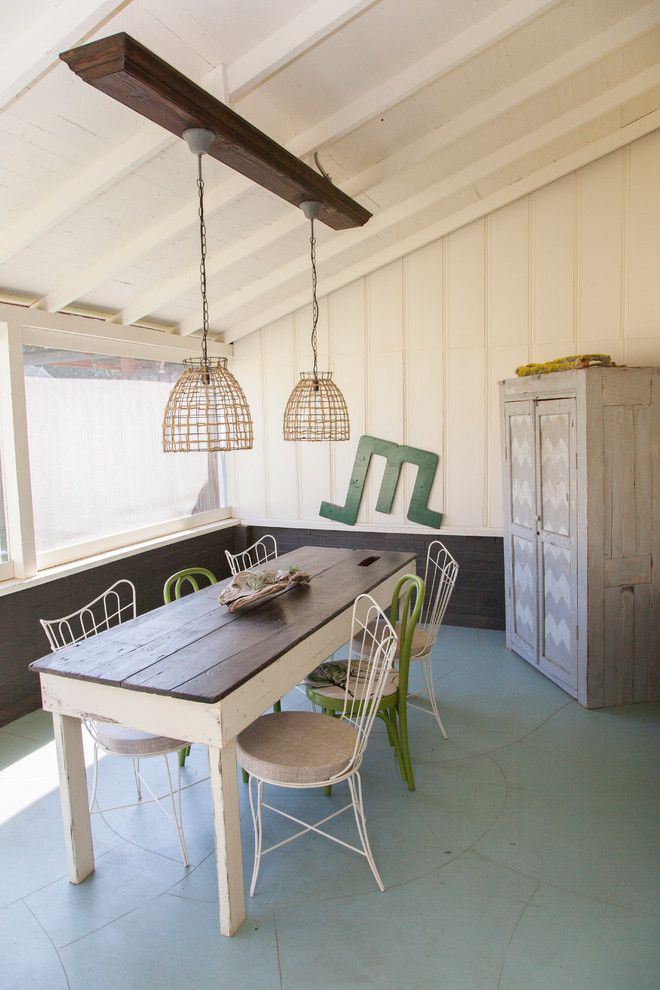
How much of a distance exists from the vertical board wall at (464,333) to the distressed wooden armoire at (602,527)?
955 millimetres

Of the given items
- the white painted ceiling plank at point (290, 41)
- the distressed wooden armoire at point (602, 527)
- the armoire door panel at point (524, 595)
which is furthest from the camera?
the armoire door panel at point (524, 595)

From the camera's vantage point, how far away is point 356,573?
3697 mm

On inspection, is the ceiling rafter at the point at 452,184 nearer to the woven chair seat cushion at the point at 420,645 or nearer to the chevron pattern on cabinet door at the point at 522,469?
the chevron pattern on cabinet door at the point at 522,469

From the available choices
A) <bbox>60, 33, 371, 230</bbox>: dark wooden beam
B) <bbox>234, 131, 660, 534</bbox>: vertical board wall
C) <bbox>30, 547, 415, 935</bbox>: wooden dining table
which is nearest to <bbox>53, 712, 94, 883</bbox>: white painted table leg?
<bbox>30, 547, 415, 935</bbox>: wooden dining table

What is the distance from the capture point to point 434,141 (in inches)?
147

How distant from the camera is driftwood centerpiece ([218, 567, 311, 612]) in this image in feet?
10.1

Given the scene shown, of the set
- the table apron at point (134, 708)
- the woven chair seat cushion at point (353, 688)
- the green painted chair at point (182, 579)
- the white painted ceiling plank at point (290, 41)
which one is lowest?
the woven chair seat cushion at point (353, 688)

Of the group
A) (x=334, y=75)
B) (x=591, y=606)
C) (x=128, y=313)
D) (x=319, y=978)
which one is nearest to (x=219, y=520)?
(x=128, y=313)

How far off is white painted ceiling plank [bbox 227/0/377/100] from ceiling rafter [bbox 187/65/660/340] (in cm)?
183

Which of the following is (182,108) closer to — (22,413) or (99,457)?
(22,413)

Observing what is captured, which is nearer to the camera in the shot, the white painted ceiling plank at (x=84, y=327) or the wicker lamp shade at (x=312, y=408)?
the wicker lamp shade at (x=312, y=408)

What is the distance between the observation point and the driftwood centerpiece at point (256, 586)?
308cm

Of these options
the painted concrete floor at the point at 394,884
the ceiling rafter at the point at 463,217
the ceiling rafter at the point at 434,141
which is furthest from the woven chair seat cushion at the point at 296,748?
the ceiling rafter at the point at 463,217

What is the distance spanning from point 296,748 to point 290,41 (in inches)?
106
